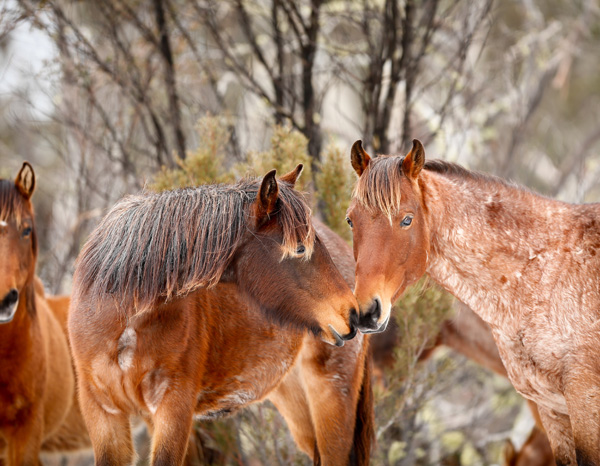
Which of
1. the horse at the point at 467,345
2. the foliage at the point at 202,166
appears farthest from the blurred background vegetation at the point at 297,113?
the horse at the point at 467,345

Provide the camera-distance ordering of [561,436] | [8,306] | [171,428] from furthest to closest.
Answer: [8,306], [561,436], [171,428]

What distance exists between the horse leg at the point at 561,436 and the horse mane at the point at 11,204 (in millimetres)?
3505

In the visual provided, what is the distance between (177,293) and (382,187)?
1.17 meters

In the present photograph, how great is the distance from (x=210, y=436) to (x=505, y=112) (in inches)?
281

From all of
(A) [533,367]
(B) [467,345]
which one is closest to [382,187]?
(A) [533,367]

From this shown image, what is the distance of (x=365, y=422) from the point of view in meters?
4.30

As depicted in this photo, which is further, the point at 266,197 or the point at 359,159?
the point at 359,159

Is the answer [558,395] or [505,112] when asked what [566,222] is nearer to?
[558,395]

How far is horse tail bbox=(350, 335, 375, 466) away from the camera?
4.22 meters

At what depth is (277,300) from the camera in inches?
134

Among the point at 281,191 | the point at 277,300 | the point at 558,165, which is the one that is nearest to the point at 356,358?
the point at 277,300

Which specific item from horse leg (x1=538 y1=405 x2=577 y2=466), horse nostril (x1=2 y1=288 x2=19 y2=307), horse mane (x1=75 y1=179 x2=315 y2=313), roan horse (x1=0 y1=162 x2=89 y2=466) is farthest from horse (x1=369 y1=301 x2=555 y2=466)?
horse nostril (x1=2 y1=288 x2=19 y2=307)

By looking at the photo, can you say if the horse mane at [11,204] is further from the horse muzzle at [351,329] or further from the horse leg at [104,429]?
the horse muzzle at [351,329]

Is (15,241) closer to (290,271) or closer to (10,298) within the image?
(10,298)
